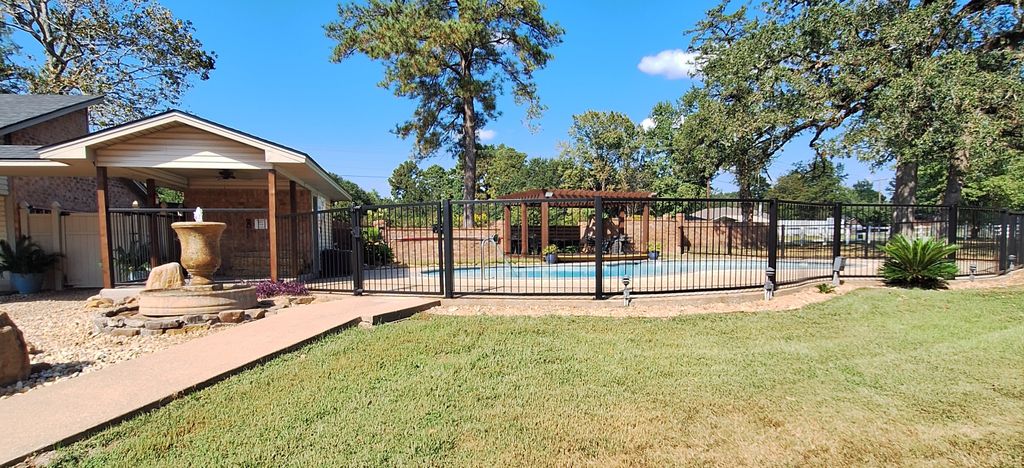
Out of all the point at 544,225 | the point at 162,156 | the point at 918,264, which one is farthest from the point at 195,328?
the point at 918,264

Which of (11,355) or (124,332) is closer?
(11,355)

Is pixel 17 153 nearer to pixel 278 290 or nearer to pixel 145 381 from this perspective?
pixel 278 290

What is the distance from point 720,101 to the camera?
1526 centimetres

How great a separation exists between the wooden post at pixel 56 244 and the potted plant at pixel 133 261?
96 centimetres

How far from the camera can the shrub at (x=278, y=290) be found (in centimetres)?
759

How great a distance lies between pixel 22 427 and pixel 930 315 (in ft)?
31.4

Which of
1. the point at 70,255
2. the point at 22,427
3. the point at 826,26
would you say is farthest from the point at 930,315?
the point at 70,255

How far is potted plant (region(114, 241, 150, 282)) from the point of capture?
33.5 feet

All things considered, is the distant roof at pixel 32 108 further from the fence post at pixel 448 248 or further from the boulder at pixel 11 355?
the fence post at pixel 448 248

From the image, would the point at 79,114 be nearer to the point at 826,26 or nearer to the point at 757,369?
the point at 757,369

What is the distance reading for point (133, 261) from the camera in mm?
10469

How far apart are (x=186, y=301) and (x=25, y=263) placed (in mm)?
6890

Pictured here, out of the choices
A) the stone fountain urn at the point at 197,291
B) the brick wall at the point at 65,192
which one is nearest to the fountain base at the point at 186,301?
the stone fountain urn at the point at 197,291

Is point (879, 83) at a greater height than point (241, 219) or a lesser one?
greater
